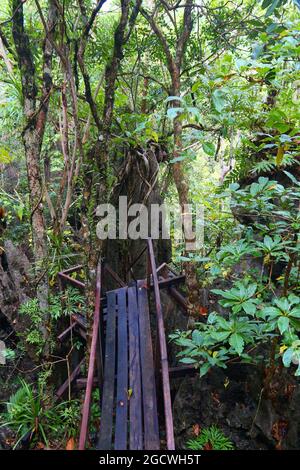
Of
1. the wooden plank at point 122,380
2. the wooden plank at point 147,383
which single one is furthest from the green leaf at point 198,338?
the wooden plank at point 122,380

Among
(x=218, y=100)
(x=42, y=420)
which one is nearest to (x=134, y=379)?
(x=42, y=420)

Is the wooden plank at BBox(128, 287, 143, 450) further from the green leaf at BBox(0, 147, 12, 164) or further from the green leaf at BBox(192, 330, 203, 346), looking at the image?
the green leaf at BBox(0, 147, 12, 164)

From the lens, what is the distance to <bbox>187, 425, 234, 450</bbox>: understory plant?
102 inches

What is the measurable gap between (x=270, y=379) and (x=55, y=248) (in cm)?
200

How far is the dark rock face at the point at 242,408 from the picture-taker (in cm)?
243

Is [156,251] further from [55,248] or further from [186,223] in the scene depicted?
[55,248]

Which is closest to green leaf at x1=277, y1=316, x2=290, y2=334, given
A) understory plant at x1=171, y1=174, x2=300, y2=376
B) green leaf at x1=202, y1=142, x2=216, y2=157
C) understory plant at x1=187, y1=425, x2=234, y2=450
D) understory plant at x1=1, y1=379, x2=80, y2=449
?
understory plant at x1=171, y1=174, x2=300, y2=376

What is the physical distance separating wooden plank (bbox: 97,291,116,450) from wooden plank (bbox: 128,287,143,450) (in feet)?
0.47

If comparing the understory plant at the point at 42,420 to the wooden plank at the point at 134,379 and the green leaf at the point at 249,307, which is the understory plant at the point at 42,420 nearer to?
the wooden plank at the point at 134,379

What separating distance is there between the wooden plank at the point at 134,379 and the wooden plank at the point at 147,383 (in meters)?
0.04

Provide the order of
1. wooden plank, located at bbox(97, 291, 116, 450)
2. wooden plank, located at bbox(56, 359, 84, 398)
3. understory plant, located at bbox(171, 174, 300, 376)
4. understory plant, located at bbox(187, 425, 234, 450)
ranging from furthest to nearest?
wooden plank, located at bbox(56, 359, 84, 398) → understory plant, located at bbox(187, 425, 234, 450) → wooden plank, located at bbox(97, 291, 116, 450) → understory plant, located at bbox(171, 174, 300, 376)

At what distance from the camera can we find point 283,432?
95.1 inches

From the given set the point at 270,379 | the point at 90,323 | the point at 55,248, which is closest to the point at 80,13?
the point at 55,248
